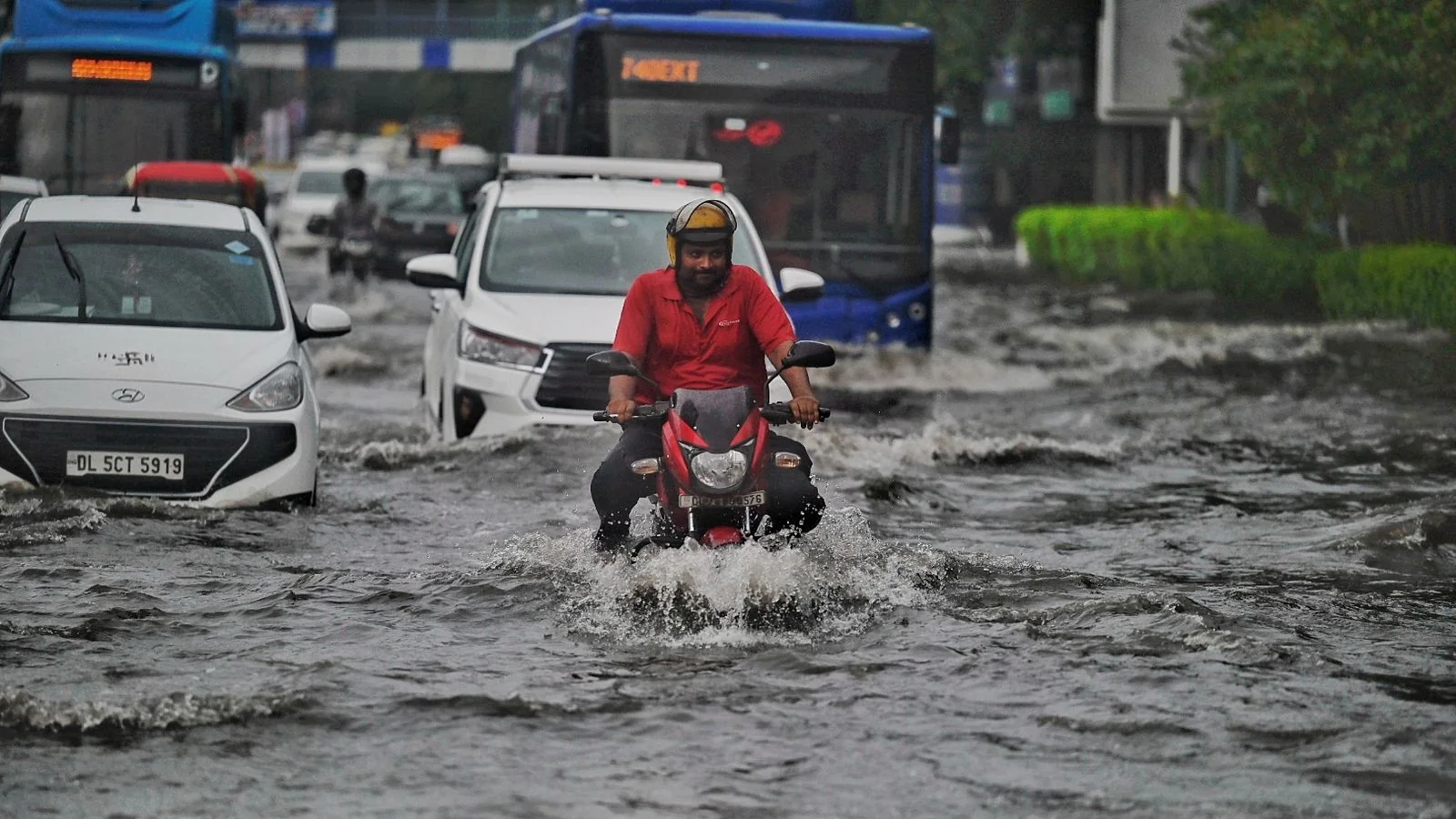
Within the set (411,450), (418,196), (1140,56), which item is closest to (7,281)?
(411,450)

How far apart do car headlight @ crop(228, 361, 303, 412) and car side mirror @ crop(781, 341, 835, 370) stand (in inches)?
138

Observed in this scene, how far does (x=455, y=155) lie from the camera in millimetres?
56906

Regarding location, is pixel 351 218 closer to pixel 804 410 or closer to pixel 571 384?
pixel 571 384

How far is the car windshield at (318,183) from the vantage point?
153 feet

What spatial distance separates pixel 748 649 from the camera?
27.2 ft

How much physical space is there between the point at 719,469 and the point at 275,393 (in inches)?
142

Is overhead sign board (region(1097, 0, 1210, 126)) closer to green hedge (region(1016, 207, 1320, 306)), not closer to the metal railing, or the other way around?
green hedge (region(1016, 207, 1320, 306))

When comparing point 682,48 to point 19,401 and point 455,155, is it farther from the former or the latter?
→ point 455,155

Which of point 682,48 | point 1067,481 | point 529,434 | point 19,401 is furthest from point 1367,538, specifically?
point 682,48

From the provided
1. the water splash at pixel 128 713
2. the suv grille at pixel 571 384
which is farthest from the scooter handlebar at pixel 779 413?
the suv grille at pixel 571 384

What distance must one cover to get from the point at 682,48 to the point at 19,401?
9.11 metres

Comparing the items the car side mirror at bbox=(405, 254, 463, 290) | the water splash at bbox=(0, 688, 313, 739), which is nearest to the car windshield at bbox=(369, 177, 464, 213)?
the car side mirror at bbox=(405, 254, 463, 290)

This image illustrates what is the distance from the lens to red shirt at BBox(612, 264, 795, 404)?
8.73 metres

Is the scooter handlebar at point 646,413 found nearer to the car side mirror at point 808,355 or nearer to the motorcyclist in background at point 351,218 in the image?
the car side mirror at point 808,355
